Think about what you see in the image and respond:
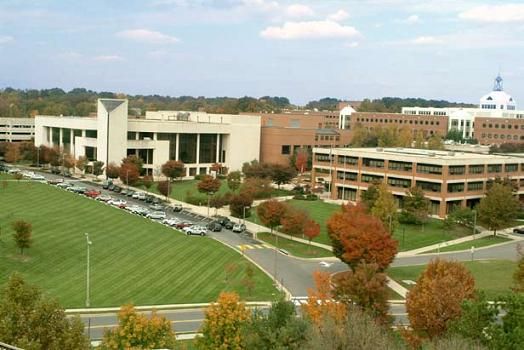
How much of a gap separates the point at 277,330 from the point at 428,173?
47757mm

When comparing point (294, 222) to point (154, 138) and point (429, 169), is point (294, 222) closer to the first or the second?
point (429, 169)

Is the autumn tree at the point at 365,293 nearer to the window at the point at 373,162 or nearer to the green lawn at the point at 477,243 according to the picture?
the green lawn at the point at 477,243

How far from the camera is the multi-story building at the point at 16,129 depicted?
11512 centimetres

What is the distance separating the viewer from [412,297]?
94.5ft

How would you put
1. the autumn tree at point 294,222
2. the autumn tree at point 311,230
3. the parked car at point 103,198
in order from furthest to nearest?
1. the parked car at point 103,198
2. the autumn tree at point 294,222
3. the autumn tree at point 311,230

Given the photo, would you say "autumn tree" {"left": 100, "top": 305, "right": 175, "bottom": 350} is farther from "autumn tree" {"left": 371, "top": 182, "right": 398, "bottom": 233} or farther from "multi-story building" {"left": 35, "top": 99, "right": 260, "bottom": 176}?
"multi-story building" {"left": 35, "top": 99, "right": 260, "bottom": 176}

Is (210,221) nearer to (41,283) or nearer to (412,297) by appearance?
(41,283)

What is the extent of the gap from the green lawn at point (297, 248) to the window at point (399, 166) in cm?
2130

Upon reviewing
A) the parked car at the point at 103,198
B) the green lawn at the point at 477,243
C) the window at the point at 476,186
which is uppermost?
the window at the point at 476,186

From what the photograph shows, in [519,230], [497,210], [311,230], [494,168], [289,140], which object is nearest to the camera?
[311,230]

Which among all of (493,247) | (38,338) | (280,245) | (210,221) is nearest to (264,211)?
(280,245)

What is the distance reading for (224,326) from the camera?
82.5 ft

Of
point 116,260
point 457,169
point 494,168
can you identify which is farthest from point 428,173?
point 116,260

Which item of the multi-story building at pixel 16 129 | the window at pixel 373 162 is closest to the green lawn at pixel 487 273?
the window at pixel 373 162
